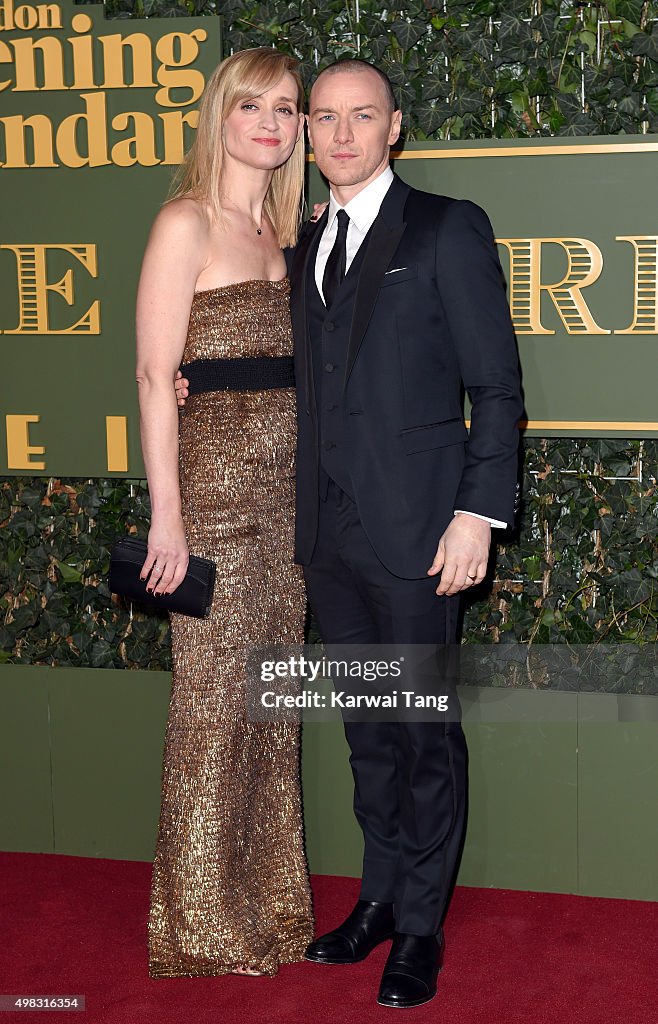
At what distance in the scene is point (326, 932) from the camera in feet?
9.23

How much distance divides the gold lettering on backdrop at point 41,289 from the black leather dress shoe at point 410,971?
1661mm

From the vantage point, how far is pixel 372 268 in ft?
7.97

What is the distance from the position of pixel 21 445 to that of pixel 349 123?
1279mm

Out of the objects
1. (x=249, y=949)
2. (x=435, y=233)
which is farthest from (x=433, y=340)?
(x=249, y=949)

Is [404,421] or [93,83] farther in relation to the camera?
[93,83]

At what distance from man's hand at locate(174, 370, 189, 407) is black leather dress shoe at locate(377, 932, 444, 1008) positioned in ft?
4.03

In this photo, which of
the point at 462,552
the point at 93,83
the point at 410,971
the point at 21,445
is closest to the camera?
the point at 462,552

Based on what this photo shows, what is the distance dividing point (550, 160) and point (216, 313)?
913mm

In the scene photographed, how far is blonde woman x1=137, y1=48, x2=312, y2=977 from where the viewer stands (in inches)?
99.0

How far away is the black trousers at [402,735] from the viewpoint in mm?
2502

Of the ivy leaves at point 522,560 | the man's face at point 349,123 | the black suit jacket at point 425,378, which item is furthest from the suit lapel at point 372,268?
the ivy leaves at point 522,560

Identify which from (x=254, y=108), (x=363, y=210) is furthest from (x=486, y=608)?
(x=254, y=108)

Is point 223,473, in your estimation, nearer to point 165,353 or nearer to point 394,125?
point 165,353

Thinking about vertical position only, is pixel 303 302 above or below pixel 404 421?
above
